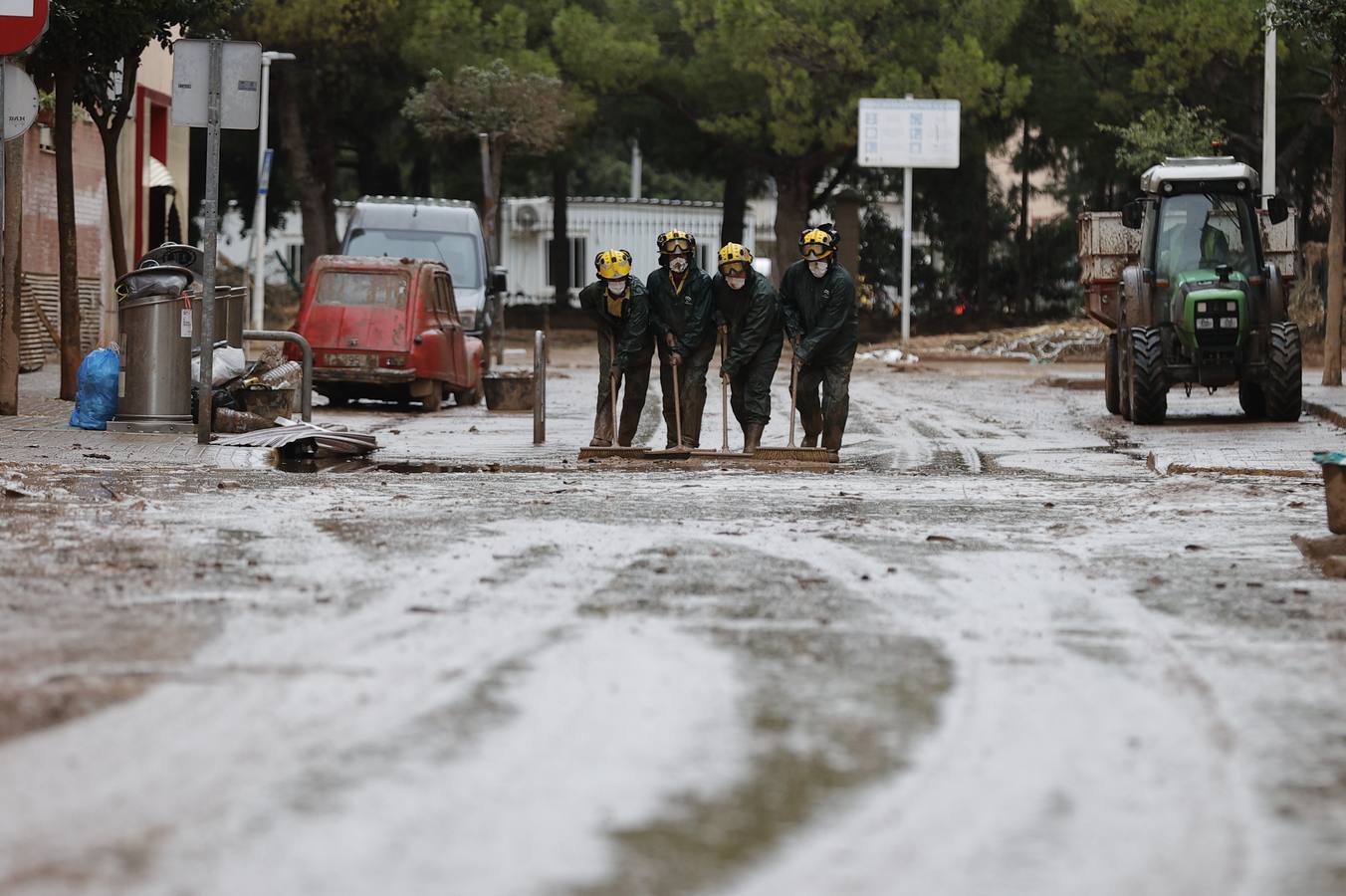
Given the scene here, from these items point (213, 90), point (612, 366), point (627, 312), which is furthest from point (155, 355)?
point (627, 312)

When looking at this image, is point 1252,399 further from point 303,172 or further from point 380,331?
point 303,172

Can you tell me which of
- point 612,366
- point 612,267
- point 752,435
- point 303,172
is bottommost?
point 752,435

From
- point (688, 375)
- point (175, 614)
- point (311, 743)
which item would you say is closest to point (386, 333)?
point (688, 375)

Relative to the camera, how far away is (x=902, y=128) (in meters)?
47.4

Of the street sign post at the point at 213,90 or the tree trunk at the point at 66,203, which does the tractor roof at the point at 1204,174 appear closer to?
the street sign post at the point at 213,90

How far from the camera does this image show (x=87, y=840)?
4336mm

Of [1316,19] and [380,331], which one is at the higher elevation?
[1316,19]

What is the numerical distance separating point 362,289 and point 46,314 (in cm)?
908

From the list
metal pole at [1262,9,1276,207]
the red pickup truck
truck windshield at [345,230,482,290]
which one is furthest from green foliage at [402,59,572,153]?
the red pickup truck

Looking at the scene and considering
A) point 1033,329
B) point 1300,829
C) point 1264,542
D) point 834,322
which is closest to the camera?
point 1300,829

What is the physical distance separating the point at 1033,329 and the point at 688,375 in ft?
101

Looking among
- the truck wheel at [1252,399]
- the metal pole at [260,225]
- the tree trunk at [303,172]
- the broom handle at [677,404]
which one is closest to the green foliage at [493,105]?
the tree trunk at [303,172]

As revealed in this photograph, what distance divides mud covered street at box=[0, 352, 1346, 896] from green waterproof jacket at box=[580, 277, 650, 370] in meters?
4.71

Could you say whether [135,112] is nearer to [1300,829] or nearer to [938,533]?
[938,533]
